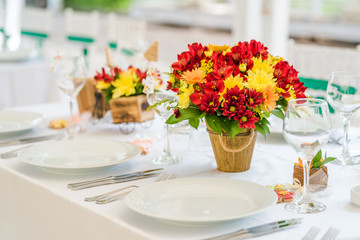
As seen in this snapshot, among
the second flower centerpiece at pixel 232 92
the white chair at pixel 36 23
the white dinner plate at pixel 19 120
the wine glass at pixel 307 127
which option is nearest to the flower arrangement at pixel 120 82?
the white dinner plate at pixel 19 120

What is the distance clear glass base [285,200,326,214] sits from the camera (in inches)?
42.9

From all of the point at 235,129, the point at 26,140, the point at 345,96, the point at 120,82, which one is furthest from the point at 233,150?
the point at 26,140

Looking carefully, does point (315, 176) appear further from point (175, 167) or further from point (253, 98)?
point (175, 167)

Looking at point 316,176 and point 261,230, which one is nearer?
point 261,230

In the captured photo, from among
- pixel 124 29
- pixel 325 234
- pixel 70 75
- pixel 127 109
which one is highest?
pixel 124 29

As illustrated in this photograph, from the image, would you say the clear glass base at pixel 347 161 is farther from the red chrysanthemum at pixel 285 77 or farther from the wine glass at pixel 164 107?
the wine glass at pixel 164 107

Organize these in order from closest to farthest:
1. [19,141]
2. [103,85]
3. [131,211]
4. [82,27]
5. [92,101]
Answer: [131,211], [19,141], [103,85], [92,101], [82,27]

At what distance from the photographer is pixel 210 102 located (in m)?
1.22

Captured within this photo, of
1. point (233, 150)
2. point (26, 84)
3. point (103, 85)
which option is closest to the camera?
point (233, 150)

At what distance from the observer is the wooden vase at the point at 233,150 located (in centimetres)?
131

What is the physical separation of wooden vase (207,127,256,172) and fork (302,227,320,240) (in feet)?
1.12

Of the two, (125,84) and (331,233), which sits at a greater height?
(125,84)

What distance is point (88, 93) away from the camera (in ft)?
6.06

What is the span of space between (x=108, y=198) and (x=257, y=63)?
1.47 feet
